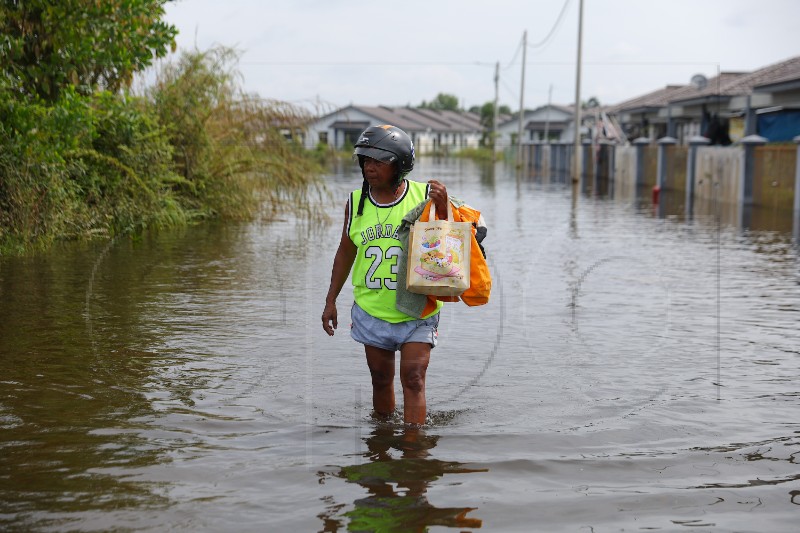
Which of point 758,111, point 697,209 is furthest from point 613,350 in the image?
point 758,111

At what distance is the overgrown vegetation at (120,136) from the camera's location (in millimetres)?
12156

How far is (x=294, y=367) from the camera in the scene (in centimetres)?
760

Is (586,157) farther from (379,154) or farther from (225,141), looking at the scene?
(379,154)

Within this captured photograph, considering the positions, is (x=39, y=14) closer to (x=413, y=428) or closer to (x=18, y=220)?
(x=18, y=220)

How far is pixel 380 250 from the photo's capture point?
17.9 feet

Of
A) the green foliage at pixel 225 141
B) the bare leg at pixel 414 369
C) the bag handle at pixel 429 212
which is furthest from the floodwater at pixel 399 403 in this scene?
the green foliage at pixel 225 141

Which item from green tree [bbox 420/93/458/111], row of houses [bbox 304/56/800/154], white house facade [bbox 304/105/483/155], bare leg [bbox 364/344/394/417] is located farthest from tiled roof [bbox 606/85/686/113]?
green tree [bbox 420/93/458/111]

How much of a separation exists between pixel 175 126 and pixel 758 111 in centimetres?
2299

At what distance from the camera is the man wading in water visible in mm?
5316

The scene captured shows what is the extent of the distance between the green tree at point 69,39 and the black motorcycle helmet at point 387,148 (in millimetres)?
7625

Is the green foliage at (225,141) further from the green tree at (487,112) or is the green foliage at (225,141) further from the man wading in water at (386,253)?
the green tree at (487,112)

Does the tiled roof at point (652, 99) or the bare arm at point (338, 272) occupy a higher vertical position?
the tiled roof at point (652, 99)

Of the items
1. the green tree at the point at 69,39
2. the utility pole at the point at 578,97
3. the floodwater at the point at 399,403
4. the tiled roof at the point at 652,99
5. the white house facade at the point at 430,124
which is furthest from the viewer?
the white house facade at the point at 430,124

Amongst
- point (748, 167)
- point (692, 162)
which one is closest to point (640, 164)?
point (692, 162)
